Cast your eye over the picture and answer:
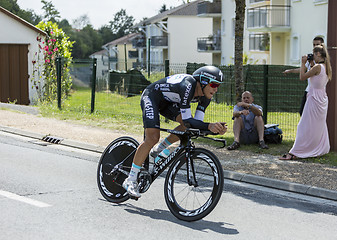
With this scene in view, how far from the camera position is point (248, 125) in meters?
11.8

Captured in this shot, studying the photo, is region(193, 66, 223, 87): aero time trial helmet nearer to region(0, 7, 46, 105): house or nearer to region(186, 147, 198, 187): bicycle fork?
region(186, 147, 198, 187): bicycle fork

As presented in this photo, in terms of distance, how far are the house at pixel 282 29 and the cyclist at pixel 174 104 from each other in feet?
93.1

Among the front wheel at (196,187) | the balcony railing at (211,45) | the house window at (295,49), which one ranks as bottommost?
the front wheel at (196,187)

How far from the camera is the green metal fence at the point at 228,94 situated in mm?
13836

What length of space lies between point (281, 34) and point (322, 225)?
1460 inches

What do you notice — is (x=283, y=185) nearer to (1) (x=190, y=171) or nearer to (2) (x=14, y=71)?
(1) (x=190, y=171)

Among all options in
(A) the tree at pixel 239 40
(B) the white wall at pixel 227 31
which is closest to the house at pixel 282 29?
(B) the white wall at pixel 227 31

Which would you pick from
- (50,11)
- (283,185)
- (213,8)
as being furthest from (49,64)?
(50,11)

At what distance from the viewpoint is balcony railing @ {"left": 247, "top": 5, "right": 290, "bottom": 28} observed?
40.6 meters

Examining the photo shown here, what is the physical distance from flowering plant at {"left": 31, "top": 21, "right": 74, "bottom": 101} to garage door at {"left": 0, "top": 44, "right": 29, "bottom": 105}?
0.46 meters

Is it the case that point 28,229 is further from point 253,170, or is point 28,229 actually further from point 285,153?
point 285,153

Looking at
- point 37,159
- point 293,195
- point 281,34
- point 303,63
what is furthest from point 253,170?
point 281,34

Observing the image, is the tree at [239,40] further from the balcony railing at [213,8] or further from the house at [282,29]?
the balcony railing at [213,8]

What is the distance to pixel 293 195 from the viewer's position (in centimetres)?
818
